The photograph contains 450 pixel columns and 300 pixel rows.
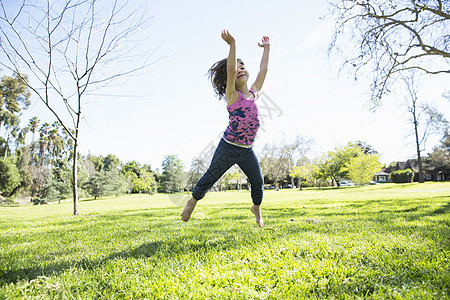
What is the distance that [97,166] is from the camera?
7050 centimetres

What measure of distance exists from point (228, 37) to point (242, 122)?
101 cm

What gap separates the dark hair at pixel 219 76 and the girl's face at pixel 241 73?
0.31 meters

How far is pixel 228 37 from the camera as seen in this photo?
2.91 meters

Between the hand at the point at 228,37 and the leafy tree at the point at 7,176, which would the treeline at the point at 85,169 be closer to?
the leafy tree at the point at 7,176

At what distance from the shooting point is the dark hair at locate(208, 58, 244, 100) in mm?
3689

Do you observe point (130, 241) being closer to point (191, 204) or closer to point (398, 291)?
point (191, 204)

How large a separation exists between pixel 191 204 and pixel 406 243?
8.05 feet

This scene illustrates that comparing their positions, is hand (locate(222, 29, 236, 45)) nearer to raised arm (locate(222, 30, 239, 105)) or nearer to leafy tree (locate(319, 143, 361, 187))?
raised arm (locate(222, 30, 239, 105))

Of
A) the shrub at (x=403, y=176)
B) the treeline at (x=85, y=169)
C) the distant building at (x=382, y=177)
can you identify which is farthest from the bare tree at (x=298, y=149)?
the distant building at (x=382, y=177)

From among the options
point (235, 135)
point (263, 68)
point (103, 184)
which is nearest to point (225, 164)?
point (235, 135)

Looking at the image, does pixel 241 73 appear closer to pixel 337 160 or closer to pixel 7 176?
pixel 7 176

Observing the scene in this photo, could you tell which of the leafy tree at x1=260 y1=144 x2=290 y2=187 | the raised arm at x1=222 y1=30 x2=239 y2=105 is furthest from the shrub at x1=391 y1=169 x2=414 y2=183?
the raised arm at x1=222 y1=30 x2=239 y2=105

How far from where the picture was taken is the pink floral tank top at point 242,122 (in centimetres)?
310

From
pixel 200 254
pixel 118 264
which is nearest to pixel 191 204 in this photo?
pixel 200 254
